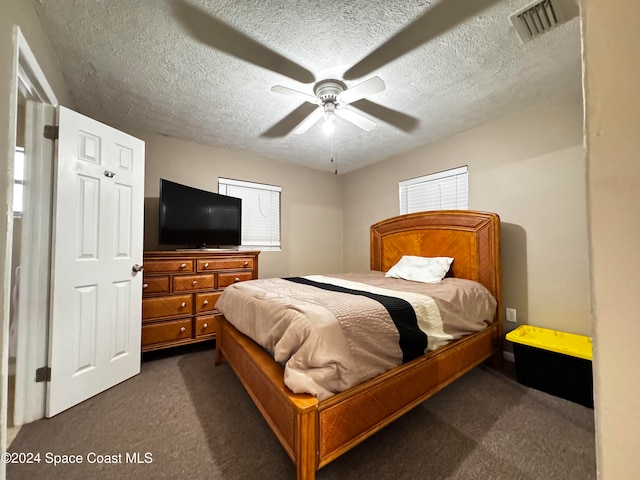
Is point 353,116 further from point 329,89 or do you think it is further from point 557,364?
point 557,364

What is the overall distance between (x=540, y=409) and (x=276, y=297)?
1946 mm

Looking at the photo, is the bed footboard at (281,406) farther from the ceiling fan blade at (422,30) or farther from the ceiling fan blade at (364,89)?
the ceiling fan blade at (422,30)

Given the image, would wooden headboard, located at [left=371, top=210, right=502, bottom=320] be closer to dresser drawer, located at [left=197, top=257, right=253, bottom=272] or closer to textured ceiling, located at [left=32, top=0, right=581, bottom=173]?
textured ceiling, located at [left=32, top=0, right=581, bottom=173]

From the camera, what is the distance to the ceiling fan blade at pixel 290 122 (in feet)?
8.16

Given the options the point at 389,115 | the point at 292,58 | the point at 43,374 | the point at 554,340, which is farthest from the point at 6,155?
the point at 554,340

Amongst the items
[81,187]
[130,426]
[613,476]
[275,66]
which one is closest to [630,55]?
[613,476]

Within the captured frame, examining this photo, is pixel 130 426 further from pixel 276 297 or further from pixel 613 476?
pixel 613 476

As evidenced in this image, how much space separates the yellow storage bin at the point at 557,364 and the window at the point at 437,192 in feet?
4.81

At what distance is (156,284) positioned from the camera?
2.50 metres

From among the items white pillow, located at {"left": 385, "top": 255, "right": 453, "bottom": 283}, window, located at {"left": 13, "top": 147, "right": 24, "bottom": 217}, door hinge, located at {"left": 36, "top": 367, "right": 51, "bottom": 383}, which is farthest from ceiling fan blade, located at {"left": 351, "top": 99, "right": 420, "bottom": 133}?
door hinge, located at {"left": 36, "top": 367, "right": 51, "bottom": 383}

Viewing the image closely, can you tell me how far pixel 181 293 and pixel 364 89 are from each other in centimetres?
247

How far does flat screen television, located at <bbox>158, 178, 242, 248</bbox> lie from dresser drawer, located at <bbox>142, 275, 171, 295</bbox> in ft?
1.30

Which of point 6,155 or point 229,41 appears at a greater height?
point 229,41

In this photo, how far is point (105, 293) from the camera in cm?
202
